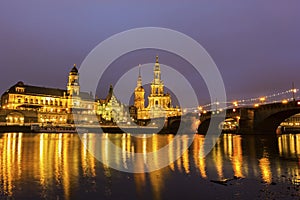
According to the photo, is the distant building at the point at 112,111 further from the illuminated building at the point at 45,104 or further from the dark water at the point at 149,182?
the dark water at the point at 149,182

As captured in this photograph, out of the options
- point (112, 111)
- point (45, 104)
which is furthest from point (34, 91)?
point (112, 111)

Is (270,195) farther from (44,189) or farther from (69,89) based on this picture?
(69,89)

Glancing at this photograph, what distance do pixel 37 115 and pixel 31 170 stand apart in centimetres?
11911

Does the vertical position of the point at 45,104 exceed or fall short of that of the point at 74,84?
it falls short

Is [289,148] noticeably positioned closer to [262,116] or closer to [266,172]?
[266,172]

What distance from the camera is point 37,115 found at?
130 m

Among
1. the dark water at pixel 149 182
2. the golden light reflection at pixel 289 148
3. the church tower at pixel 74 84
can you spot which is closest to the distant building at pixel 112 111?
the church tower at pixel 74 84

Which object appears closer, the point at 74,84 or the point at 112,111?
the point at 74,84

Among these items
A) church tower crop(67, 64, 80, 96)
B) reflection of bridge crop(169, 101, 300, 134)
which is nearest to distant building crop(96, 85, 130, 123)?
church tower crop(67, 64, 80, 96)

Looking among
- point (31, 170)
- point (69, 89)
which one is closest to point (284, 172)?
point (31, 170)

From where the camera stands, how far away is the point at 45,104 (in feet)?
491

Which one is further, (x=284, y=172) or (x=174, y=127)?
(x=174, y=127)

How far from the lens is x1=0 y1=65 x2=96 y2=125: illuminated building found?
123750 mm

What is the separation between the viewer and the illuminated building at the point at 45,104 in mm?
123750
